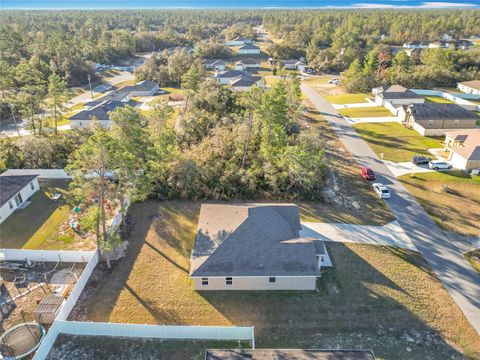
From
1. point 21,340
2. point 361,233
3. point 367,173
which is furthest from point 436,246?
point 21,340

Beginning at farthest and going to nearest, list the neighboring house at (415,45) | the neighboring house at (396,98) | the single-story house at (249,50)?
the neighboring house at (415,45) < the single-story house at (249,50) < the neighboring house at (396,98)

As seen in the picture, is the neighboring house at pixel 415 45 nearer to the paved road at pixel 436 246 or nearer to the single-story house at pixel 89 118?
the paved road at pixel 436 246

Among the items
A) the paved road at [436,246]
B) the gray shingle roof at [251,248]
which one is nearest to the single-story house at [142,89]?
the paved road at [436,246]

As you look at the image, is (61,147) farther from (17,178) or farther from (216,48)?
(216,48)

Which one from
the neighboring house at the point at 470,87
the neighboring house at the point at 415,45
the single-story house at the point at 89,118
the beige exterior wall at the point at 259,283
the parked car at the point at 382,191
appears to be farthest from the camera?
the neighboring house at the point at 415,45

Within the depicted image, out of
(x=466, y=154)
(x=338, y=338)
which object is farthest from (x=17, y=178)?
(x=466, y=154)

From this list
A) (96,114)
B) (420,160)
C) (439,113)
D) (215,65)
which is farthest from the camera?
(215,65)

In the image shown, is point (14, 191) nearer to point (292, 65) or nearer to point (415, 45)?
point (292, 65)
